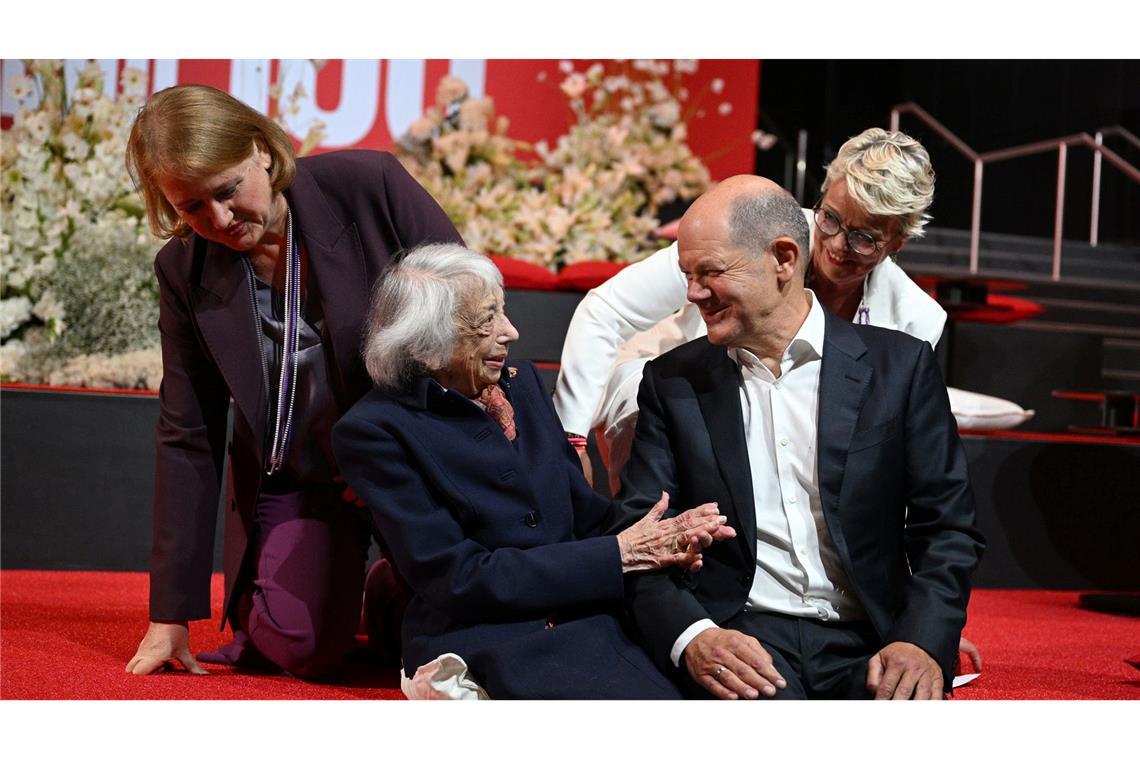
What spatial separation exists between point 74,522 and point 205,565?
162cm

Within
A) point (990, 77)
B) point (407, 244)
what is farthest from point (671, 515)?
point (990, 77)

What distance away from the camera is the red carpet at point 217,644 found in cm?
251

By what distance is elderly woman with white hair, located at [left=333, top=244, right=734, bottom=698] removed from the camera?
7.11ft

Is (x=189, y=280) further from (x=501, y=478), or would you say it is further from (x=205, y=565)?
(x=501, y=478)

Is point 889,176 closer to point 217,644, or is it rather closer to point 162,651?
point 162,651

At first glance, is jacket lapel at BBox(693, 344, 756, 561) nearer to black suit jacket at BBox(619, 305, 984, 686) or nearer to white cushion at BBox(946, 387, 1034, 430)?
black suit jacket at BBox(619, 305, 984, 686)

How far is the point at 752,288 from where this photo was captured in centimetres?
222

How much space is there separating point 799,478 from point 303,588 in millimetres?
1219

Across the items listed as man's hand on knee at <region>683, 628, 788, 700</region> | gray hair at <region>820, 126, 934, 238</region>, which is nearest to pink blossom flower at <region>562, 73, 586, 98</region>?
gray hair at <region>820, 126, 934, 238</region>

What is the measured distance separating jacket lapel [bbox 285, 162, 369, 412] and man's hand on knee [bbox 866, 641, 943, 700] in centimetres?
129

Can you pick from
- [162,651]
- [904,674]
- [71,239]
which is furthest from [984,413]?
[71,239]

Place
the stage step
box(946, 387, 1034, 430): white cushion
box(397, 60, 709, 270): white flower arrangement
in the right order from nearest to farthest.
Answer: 1. box(946, 387, 1034, 430): white cushion
2. box(397, 60, 709, 270): white flower arrangement
3. the stage step

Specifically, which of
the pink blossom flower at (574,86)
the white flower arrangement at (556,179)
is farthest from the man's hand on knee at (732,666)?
the pink blossom flower at (574,86)

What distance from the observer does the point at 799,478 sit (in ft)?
7.38
